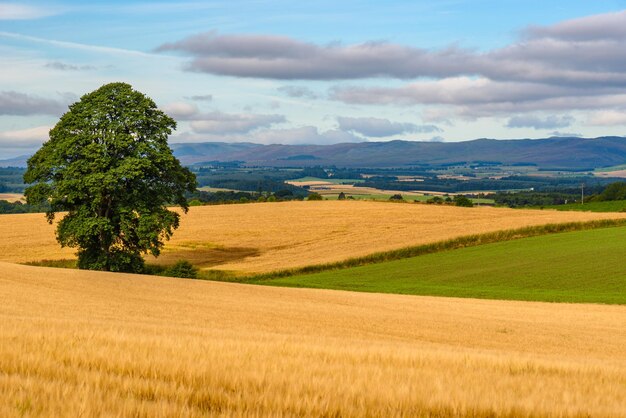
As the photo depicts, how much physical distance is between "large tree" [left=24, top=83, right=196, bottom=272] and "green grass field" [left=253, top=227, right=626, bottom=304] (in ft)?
33.0

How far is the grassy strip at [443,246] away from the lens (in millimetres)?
58744

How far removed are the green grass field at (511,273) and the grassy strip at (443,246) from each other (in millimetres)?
1482

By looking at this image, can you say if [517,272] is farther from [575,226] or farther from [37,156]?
[37,156]

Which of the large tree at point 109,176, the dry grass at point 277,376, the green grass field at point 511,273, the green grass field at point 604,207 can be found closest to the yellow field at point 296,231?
the green grass field at point 511,273

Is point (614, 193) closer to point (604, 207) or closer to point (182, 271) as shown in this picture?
point (604, 207)

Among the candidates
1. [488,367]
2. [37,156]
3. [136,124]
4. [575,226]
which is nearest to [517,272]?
[575,226]

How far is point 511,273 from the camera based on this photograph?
53.4 metres

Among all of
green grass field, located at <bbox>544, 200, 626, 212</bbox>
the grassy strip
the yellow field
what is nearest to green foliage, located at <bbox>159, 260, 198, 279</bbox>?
the grassy strip

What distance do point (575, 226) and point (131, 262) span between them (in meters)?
47.1

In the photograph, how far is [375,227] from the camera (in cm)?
7862

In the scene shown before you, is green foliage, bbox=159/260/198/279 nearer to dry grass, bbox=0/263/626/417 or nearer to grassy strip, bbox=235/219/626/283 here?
grassy strip, bbox=235/219/626/283

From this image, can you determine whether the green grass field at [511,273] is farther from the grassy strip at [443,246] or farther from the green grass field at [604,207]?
the green grass field at [604,207]

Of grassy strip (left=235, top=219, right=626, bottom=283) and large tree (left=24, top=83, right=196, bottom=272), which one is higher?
large tree (left=24, top=83, right=196, bottom=272)

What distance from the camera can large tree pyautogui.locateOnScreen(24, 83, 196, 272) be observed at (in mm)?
47812
